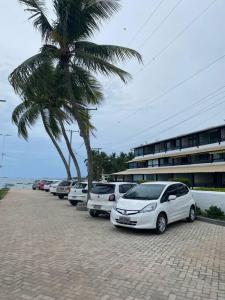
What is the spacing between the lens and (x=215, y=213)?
1400 centimetres

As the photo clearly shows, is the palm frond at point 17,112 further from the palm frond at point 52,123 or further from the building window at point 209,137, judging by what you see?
the building window at point 209,137

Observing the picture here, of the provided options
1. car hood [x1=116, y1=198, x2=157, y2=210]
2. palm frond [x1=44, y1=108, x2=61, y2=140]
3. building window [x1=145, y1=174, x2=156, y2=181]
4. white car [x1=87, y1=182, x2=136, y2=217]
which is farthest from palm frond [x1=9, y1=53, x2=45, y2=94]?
building window [x1=145, y1=174, x2=156, y2=181]

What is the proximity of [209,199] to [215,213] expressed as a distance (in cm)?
143

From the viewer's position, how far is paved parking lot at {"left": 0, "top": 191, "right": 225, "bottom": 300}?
565 cm

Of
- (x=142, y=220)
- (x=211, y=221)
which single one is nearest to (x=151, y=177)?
(x=211, y=221)

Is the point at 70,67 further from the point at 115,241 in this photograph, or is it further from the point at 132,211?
the point at 115,241

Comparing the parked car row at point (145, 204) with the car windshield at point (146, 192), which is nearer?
the parked car row at point (145, 204)

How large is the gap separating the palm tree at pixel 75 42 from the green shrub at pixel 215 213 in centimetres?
679

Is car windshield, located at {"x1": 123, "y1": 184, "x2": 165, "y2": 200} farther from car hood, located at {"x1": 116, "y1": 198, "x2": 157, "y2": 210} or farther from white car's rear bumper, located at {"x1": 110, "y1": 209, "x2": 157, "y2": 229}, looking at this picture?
white car's rear bumper, located at {"x1": 110, "y1": 209, "x2": 157, "y2": 229}

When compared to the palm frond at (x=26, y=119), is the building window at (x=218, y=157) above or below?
below

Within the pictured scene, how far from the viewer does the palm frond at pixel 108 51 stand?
58.3 feet

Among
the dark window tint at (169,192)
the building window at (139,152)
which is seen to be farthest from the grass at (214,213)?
the building window at (139,152)

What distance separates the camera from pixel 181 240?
32.9ft

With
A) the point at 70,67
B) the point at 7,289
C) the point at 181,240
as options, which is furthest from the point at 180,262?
the point at 70,67
